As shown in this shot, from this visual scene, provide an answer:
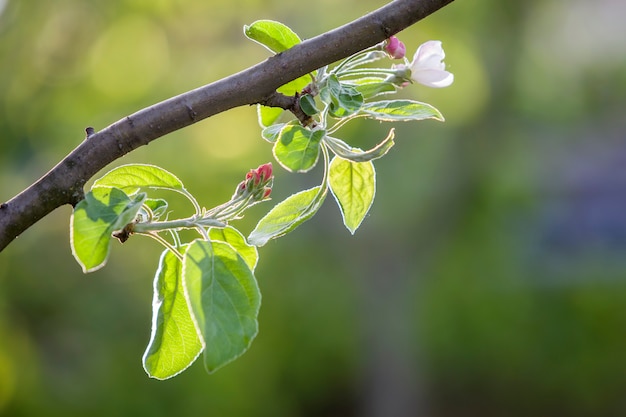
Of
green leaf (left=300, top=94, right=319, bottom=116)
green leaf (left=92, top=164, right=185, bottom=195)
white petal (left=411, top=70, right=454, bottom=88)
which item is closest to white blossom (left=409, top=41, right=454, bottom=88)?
white petal (left=411, top=70, right=454, bottom=88)

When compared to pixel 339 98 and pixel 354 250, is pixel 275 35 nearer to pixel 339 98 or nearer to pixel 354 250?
pixel 339 98

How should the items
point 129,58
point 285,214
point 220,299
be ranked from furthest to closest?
point 129,58
point 285,214
point 220,299

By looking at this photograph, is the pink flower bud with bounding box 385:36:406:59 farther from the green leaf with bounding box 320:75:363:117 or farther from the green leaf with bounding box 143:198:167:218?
the green leaf with bounding box 143:198:167:218

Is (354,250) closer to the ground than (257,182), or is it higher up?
closer to the ground

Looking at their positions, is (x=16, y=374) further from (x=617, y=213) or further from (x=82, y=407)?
(x=617, y=213)

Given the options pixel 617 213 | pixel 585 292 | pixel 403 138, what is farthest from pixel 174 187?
pixel 617 213

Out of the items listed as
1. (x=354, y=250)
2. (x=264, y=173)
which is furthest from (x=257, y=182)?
(x=354, y=250)
